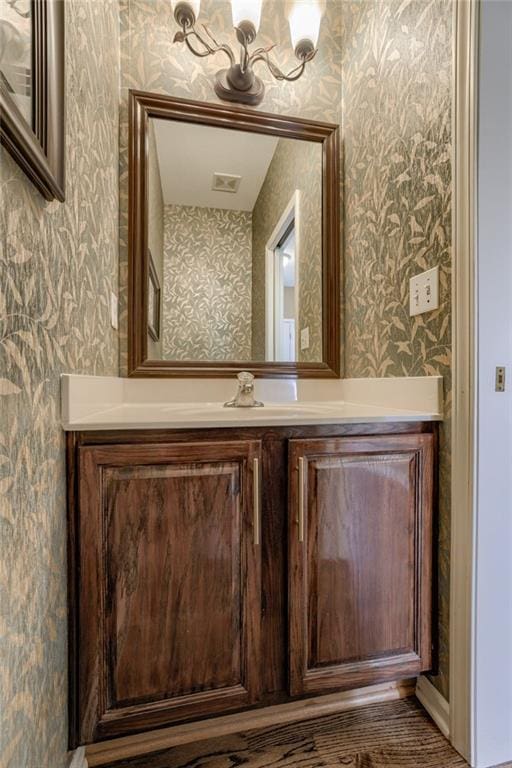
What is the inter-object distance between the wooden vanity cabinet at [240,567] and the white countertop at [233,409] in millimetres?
31

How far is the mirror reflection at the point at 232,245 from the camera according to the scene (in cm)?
141

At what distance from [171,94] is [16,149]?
113 cm

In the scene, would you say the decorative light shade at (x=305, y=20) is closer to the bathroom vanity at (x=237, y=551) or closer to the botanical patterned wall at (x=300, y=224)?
the botanical patterned wall at (x=300, y=224)

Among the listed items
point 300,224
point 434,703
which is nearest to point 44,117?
point 300,224

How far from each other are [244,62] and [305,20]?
27cm

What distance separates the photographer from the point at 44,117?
24.8 inches

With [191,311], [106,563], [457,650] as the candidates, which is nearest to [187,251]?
[191,311]

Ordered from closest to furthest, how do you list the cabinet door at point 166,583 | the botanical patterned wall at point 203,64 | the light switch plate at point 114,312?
the cabinet door at point 166,583, the light switch plate at point 114,312, the botanical patterned wall at point 203,64

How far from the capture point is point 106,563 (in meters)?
0.82

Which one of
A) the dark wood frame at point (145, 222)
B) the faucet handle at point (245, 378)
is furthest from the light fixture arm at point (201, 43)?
the faucet handle at point (245, 378)

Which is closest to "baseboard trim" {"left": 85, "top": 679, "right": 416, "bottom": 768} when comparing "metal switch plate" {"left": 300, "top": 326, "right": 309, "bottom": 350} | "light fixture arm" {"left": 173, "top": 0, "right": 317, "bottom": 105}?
"metal switch plate" {"left": 300, "top": 326, "right": 309, "bottom": 350}

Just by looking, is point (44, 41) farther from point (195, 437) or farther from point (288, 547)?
point (288, 547)

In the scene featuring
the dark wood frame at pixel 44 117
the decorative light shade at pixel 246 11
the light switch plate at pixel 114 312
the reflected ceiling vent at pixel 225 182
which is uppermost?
the decorative light shade at pixel 246 11

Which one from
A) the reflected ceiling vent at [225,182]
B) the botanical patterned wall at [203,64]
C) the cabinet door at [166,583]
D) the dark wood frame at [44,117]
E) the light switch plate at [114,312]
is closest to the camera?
the dark wood frame at [44,117]
